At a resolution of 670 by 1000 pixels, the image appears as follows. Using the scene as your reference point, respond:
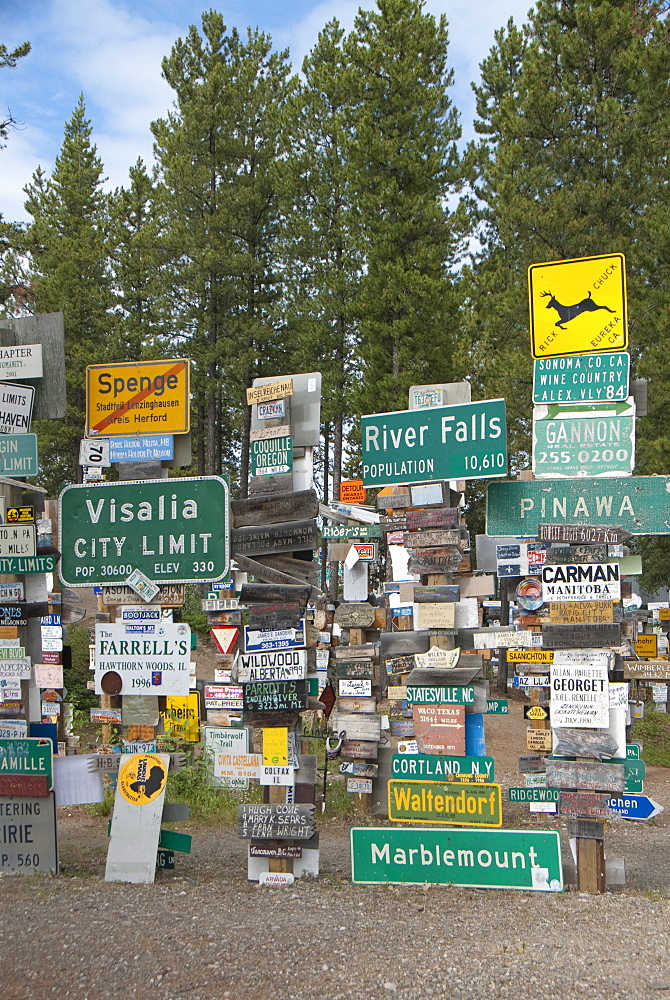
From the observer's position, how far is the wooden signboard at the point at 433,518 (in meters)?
7.71

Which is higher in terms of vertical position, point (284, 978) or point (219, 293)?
point (219, 293)

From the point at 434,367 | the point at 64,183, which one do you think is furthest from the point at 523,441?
the point at 64,183

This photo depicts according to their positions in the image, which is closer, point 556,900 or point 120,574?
point 556,900

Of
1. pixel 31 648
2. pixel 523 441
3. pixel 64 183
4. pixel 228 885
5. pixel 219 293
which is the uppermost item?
pixel 64 183

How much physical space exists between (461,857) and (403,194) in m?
21.3

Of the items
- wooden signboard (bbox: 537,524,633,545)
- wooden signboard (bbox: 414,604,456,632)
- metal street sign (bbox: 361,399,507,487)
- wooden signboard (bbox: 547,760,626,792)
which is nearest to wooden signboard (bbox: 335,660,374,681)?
wooden signboard (bbox: 414,604,456,632)

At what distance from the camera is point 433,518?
777cm

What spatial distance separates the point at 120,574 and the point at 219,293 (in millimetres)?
24218

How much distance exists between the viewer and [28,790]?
7.08 meters

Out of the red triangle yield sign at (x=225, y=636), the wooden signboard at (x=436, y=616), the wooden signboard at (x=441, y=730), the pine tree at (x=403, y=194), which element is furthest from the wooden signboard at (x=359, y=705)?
the pine tree at (x=403, y=194)

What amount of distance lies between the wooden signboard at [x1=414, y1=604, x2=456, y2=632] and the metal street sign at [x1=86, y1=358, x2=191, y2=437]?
2538mm

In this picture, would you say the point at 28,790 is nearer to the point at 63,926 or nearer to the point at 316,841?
the point at 63,926

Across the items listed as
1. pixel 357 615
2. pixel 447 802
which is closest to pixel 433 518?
pixel 447 802

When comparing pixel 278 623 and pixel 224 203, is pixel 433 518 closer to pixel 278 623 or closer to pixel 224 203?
pixel 278 623
